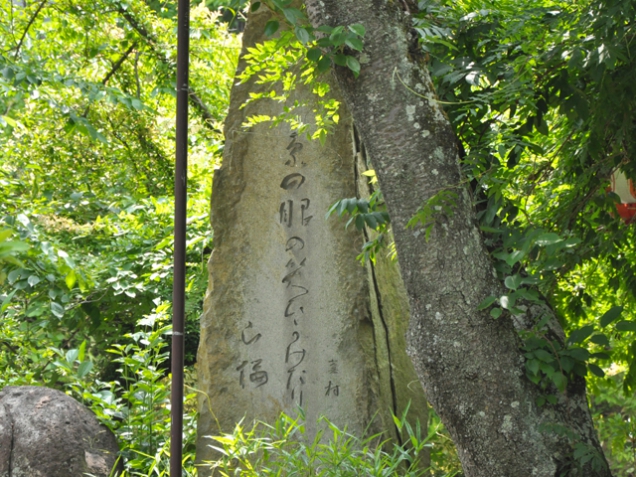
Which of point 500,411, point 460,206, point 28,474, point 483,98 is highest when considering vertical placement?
point 483,98

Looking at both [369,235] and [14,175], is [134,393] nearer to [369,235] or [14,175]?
[369,235]

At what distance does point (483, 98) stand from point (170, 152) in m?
3.99

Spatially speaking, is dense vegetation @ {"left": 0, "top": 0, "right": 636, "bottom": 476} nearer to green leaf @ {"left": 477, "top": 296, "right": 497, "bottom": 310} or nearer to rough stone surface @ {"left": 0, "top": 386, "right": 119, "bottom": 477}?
green leaf @ {"left": 477, "top": 296, "right": 497, "bottom": 310}

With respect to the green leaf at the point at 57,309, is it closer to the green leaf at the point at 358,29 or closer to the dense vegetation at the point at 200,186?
the dense vegetation at the point at 200,186

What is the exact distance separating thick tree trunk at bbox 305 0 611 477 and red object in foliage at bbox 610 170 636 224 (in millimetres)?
901

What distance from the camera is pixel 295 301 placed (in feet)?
12.5

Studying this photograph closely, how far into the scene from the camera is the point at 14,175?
5.57 m

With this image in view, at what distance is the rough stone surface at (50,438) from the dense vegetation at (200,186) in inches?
5.5

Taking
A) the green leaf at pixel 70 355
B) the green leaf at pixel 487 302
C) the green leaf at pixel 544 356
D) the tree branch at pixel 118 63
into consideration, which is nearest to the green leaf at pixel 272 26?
the green leaf at pixel 487 302

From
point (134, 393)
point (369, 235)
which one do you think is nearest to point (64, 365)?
point (134, 393)

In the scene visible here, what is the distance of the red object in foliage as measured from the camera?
2.82 meters

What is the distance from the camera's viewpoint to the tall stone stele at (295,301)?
12.1 ft

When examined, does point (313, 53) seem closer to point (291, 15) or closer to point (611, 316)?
point (291, 15)

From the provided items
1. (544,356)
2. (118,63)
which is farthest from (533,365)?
(118,63)
